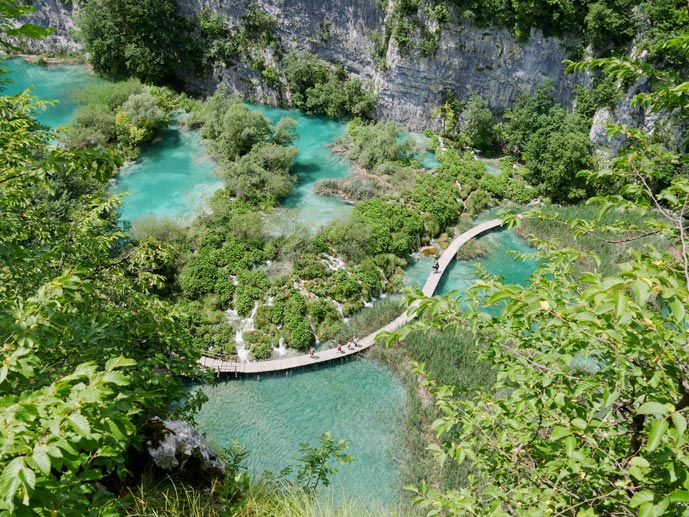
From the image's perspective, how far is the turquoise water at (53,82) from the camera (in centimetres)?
2531

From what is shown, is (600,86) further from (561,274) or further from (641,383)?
(641,383)

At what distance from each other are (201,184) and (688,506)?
69.4 ft

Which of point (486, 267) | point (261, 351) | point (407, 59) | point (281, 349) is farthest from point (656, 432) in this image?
point (407, 59)

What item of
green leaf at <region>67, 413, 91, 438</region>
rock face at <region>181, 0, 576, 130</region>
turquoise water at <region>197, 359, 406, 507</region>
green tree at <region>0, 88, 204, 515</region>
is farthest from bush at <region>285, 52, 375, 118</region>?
green leaf at <region>67, 413, 91, 438</region>

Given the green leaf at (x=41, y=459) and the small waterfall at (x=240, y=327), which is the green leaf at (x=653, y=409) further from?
the small waterfall at (x=240, y=327)

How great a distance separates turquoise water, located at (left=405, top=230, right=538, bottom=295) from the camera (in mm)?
16875

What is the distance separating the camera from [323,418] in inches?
478

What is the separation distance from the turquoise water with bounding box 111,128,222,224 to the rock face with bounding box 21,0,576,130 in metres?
7.78

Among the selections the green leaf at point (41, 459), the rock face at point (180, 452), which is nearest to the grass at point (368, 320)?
the rock face at point (180, 452)

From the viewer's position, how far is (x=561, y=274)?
4.53 m

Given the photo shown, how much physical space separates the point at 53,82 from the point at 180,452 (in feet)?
106

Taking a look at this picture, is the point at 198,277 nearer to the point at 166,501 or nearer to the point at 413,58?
the point at 166,501

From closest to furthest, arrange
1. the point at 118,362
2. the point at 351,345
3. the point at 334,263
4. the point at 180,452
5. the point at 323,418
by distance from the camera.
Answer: the point at 118,362
the point at 180,452
the point at 323,418
the point at 351,345
the point at 334,263

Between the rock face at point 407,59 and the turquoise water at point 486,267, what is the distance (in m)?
10.1
